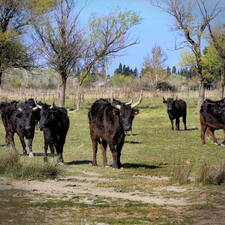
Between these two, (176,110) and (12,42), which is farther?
(12,42)

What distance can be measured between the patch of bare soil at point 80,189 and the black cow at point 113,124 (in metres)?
2.70

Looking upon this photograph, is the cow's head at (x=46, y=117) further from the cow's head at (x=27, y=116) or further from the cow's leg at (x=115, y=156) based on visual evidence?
the cow's leg at (x=115, y=156)

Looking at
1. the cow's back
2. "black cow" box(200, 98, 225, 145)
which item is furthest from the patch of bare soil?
the cow's back

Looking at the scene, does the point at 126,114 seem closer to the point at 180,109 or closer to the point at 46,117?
the point at 46,117

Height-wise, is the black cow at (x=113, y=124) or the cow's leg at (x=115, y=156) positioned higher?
the black cow at (x=113, y=124)

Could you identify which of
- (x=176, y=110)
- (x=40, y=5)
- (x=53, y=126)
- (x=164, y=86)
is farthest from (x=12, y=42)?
(x=164, y=86)

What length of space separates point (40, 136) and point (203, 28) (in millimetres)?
20366

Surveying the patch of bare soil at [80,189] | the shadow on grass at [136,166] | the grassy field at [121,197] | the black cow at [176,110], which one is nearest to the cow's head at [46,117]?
the grassy field at [121,197]

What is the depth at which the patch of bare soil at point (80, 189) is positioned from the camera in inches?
400

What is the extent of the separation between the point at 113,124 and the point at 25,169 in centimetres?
365

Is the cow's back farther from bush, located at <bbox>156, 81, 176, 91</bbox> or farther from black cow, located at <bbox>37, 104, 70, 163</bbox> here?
bush, located at <bbox>156, 81, 176, 91</bbox>

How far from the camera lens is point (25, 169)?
12617 millimetres

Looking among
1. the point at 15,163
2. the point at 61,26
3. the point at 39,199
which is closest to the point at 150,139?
the point at 15,163

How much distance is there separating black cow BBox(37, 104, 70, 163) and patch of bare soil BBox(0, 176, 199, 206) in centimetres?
384
